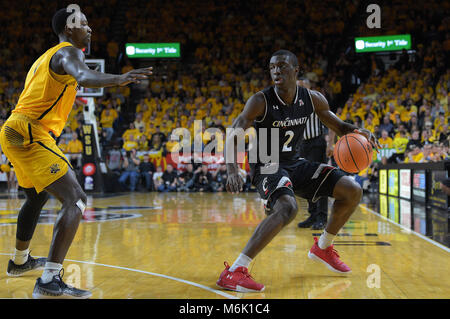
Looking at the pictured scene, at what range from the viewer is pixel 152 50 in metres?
18.5

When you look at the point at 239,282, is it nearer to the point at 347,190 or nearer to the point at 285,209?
the point at 285,209

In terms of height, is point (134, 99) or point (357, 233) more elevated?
point (134, 99)

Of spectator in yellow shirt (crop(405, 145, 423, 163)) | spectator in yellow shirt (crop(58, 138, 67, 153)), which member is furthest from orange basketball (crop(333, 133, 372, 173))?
spectator in yellow shirt (crop(58, 138, 67, 153))

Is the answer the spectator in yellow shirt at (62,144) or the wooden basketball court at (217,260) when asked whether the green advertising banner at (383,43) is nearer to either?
the spectator in yellow shirt at (62,144)

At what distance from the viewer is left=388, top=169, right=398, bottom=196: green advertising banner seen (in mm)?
10672

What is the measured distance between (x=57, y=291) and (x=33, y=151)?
3.01ft

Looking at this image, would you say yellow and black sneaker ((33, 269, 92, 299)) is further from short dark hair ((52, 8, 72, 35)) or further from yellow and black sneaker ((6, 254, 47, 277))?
short dark hair ((52, 8, 72, 35))

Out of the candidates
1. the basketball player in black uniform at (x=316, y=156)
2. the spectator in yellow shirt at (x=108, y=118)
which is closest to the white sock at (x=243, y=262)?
the basketball player in black uniform at (x=316, y=156)

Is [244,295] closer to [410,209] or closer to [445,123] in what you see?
[410,209]

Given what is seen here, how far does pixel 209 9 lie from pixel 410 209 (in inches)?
596

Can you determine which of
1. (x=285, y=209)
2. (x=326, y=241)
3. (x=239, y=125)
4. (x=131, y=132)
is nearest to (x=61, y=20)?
(x=239, y=125)

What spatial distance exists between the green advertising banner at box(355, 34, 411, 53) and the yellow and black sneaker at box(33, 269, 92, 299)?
15667mm

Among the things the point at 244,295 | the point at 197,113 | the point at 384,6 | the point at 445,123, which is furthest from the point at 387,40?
the point at 244,295

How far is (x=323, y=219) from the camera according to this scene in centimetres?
596
